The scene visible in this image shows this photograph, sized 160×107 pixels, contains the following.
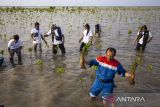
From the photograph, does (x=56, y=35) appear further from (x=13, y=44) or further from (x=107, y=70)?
(x=107, y=70)

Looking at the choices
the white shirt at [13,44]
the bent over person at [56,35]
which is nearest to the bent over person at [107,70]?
the white shirt at [13,44]

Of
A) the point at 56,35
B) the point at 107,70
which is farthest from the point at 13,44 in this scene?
the point at 107,70

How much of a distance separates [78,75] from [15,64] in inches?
120

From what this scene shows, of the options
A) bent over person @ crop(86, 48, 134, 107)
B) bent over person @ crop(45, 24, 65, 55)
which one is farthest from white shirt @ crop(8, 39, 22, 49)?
bent over person @ crop(86, 48, 134, 107)

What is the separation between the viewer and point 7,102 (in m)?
7.50

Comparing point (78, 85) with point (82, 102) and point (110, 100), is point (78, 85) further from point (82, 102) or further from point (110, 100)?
point (110, 100)

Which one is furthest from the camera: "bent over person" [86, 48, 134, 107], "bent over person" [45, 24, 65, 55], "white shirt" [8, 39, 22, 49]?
"bent over person" [45, 24, 65, 55]

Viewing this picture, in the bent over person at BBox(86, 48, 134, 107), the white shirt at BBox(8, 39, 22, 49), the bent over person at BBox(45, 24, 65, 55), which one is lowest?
the bent over person at BBox(86, 48, 134, 107)

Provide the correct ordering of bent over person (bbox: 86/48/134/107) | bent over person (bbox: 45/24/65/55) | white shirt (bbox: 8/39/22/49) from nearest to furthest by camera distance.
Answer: bent over person (bbox: 86/48/134/107), white shirt (bbox: 8/39/22/49), bent over person (bbox: 45/24/65/55)

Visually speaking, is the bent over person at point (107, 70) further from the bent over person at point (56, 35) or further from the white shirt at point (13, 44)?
the bent over person at point (56, 35)

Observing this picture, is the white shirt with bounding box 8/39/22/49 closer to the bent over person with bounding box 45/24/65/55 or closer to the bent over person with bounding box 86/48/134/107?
the bent over person with bounding box 45/24/65/55

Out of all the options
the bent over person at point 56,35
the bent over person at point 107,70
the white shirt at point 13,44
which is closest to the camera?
the bent over person at point 107,70

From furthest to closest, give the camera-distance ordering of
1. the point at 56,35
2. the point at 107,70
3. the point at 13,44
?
the point at 56,35 → the point at 13,44 → the point at 107,70

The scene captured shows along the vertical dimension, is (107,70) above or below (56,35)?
below
